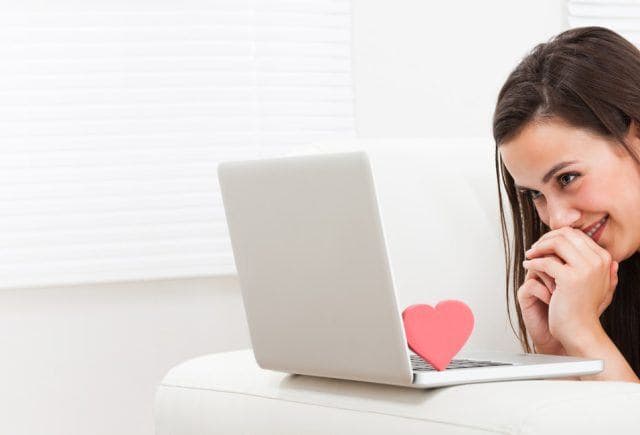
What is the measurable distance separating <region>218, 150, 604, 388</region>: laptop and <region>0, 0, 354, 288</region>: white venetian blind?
109 centimetres

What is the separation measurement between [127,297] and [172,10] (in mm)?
699

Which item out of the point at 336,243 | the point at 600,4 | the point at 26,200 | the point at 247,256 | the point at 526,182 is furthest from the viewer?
the point at 600,4

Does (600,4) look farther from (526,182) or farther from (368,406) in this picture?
(368,406)

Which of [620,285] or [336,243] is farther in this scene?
[620,285]

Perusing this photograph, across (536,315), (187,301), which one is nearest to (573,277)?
(536,315)

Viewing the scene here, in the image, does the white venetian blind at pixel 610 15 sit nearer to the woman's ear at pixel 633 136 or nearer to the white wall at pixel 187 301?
the white wall at pixel 187 301

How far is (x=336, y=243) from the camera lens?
1.21 m

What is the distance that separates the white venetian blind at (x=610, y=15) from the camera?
9.46 feet

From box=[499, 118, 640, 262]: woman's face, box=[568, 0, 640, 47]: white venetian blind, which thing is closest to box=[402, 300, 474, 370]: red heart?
box=[499, 118, 640, 262]: woman's face

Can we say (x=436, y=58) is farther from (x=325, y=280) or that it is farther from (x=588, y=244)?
(x=325, y=280)

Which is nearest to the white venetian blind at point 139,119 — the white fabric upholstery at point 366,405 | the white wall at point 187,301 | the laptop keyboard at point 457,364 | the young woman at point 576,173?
the white wall at point 187,301

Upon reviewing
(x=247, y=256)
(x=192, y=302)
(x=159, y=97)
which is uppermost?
(x=159, y=97)

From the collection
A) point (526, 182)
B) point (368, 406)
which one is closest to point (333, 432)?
point (368, 406)

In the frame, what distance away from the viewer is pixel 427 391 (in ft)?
3.99
